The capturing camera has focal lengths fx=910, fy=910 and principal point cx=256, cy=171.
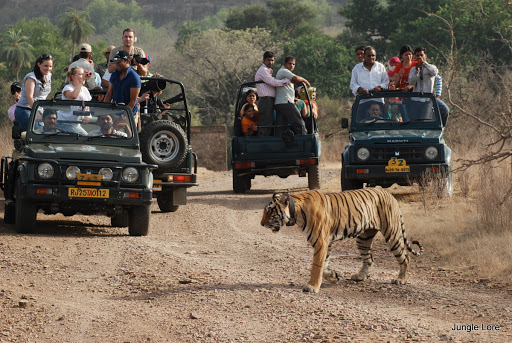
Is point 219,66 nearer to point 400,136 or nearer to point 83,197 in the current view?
point 400,136

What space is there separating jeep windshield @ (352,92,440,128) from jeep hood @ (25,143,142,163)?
4.90 meters

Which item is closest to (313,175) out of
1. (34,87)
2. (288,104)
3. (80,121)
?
(288,104)

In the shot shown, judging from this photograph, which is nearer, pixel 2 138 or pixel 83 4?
pixel 2 138

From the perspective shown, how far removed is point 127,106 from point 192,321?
5.08 metres

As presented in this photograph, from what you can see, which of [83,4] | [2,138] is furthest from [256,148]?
[83,4]

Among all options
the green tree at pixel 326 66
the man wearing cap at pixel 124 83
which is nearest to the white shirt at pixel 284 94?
the man wearing cap at pixel 124 83

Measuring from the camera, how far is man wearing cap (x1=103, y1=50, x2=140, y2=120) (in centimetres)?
1146

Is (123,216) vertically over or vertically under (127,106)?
under

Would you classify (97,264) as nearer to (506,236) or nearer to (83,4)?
(506,236)

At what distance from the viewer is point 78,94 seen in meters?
11.3

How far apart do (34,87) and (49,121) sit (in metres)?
1.19

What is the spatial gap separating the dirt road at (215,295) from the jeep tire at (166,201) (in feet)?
7.02

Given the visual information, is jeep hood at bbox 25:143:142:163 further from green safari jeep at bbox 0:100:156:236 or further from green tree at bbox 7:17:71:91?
green tree at bbox 7:17:71:91

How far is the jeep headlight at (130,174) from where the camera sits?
33.4 ft
